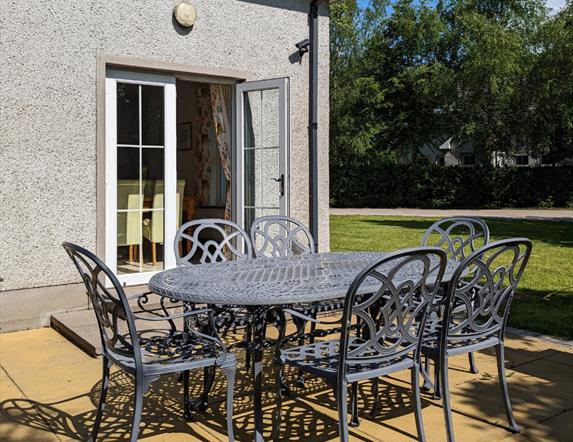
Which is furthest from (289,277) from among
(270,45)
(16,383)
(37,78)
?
(270,45)

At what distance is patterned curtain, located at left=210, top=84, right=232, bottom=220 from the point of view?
23.1 feet

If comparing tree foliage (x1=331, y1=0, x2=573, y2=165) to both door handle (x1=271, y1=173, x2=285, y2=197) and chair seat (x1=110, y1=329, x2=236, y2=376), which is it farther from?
chair seat (x1=110, y1=329, x2=236, y2=376)

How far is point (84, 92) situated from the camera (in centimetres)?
526

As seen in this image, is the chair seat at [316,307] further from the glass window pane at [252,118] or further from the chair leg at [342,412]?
the glass window pane at [252,118]

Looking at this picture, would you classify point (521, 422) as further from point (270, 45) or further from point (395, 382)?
point (270, 45)

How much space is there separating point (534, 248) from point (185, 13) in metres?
7.88

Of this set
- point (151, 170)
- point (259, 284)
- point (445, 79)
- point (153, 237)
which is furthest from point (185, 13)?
point (445, 79)

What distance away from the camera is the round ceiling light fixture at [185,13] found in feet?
18.7

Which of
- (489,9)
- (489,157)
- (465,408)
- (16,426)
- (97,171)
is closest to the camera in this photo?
(16,426)

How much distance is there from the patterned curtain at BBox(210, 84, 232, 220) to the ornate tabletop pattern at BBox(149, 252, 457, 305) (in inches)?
136

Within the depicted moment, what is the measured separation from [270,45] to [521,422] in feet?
15.2

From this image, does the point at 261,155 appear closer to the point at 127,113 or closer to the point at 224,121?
the point at 224,121

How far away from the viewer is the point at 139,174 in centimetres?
571

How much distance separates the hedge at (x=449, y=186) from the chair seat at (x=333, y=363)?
21311 mm
